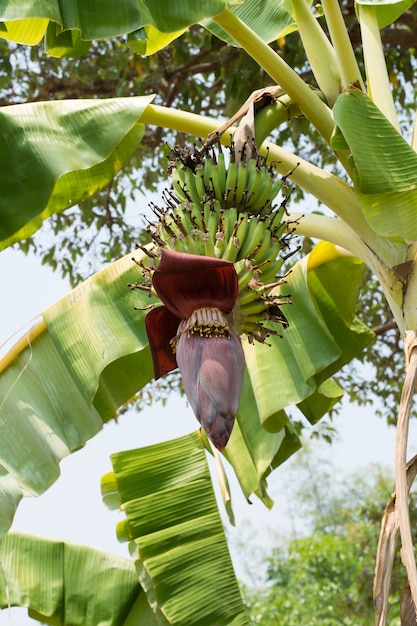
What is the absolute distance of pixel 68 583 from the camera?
2533 millimetres

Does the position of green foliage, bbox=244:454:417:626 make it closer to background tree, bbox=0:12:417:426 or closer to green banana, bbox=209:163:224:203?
background tree, bbox=0:12:417:426

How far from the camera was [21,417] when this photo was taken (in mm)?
1940

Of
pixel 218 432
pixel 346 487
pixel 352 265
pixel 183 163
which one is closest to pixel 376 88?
pixel 352 265

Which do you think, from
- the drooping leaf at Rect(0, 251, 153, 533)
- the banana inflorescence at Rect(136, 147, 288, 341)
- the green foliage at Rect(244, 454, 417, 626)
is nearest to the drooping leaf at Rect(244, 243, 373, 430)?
the drooping leaf at Rect(0, 251, 153, 533)

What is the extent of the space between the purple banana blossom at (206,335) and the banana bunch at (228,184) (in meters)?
0.19

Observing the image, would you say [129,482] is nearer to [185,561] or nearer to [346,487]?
A: [185,561]

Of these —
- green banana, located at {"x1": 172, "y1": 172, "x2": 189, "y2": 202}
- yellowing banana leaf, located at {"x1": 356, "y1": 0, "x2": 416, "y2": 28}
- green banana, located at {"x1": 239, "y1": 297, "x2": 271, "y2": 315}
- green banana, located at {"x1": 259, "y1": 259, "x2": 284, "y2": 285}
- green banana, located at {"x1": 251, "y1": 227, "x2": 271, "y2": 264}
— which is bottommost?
green banana, located at {"x1": 239, "y1": 297, "x2": 271, "y2": 315}

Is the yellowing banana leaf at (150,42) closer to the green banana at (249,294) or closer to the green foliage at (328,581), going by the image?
the green banana at (249,294)

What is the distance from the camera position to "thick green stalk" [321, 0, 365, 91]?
1.86m

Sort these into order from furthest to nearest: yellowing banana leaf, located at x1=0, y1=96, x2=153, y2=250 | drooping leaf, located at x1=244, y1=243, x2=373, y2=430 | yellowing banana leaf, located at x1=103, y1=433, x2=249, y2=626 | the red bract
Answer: yellowing banana leaf, located at x1=103, y1=433, x2=249, y2=626
drooping leaf, located at x1=244, y1=243, x2=373, y2=430
yellowing banana leaf, located at x1=0, y1=96, x2=153, y2=250
the red bract

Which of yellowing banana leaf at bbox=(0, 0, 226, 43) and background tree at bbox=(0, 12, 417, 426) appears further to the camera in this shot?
background tree at bbox=(0, 12, 417, 426)

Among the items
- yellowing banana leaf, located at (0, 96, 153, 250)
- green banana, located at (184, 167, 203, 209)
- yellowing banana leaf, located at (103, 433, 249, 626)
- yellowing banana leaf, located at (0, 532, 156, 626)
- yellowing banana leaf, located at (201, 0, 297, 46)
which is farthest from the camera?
yellowing banana leaf, located at (0, 532, 156, 626)

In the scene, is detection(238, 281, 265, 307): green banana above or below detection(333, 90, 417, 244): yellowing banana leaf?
below

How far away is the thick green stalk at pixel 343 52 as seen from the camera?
6.12ft
